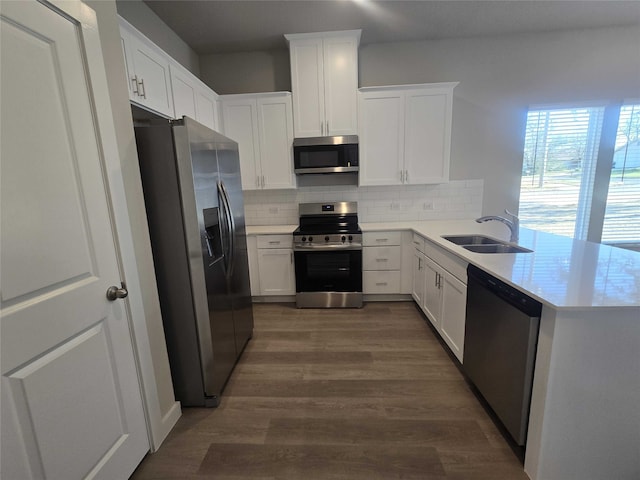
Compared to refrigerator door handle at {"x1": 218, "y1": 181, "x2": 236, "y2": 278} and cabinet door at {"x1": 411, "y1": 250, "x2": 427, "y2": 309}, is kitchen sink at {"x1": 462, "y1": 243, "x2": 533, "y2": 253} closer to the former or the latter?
cabinet door at {"x1": 411, "y1": 250, "x2": 427, "y2": 309}

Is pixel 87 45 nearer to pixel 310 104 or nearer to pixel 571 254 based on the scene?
pixel 310 104

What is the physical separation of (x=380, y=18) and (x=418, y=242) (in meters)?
2.21

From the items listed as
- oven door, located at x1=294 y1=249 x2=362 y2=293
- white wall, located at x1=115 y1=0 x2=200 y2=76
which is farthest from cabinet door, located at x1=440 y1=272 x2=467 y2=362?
→ white wall, located at x1=115 y1=0 x2=200 y2=76

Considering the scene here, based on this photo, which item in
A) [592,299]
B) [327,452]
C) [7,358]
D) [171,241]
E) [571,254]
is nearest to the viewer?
[7,358]

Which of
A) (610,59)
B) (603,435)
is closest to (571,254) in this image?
(603,435)

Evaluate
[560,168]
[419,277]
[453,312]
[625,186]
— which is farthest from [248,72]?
[625,186]

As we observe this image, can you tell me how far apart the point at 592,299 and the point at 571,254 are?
785 mm

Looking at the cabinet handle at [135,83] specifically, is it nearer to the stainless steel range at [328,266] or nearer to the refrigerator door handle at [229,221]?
the refrigerator door handle at [229,221]

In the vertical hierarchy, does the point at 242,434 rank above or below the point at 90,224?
below

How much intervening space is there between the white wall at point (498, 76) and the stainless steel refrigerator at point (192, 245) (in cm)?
222

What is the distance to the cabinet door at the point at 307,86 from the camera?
116 inches

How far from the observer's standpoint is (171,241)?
156 centimetres

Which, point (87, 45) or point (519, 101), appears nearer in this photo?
point (87, 45)

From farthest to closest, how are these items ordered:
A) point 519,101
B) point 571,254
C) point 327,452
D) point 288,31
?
point 519,101, point 288,31, point 571,254, point 327,452
